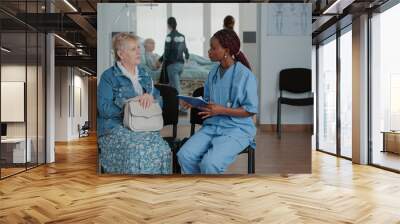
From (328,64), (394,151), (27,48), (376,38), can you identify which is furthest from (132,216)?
(328,64)

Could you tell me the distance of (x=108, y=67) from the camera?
6262 mm

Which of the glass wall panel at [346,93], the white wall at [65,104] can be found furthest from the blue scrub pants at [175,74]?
the white wall at [65,104]

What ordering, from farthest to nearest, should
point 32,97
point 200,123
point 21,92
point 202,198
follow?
point 32,97, point 21,92, point 200,123, point 202,198

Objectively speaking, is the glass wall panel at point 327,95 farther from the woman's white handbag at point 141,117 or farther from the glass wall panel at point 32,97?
the glass wall panel at point 32,97

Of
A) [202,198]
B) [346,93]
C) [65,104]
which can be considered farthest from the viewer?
[65,104]

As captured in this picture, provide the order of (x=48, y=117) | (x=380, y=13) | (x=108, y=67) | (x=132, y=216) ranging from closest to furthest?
1. (x=132, y=216)
2. (x=108, y=67)
3. (x=380, y=13)
4. (x=48, y=117)

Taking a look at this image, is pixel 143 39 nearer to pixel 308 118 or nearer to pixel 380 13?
pixel 308 118

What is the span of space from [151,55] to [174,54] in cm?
36

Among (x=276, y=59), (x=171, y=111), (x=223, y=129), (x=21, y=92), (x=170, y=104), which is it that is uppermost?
(x=276, y=59)

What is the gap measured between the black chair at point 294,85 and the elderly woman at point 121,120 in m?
1.89

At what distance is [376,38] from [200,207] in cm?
550

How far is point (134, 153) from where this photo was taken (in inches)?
247

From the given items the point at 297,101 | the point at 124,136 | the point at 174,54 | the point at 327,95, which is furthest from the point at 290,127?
the point at 327,95

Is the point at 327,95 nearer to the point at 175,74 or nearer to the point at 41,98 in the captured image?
the point at 175,74
